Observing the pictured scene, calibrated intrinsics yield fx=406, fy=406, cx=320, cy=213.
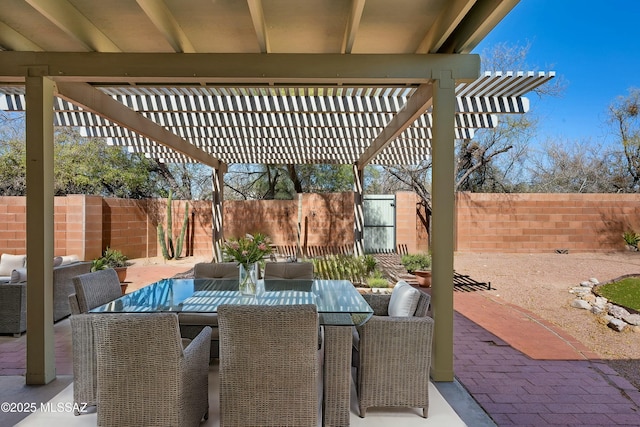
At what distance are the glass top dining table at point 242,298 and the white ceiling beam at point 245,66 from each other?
6.20 feet

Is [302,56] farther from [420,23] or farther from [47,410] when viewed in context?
[47,410]

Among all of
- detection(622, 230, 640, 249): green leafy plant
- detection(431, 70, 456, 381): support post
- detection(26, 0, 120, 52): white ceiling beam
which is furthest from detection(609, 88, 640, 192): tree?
detection(26, 0, 120, 52): white ceiling beam

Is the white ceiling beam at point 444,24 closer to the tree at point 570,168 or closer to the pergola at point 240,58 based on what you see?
the pergola at point 240,58

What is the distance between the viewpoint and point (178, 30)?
3379 mm

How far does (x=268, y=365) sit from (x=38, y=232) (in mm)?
2409

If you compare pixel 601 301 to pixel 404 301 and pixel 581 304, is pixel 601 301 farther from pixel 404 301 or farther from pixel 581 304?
pixel 404 301

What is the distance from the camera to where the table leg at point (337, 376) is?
2637 mm

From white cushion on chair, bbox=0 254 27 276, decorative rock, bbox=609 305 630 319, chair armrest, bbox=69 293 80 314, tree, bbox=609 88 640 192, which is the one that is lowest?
decorative rock, bbox=609 305 630 319

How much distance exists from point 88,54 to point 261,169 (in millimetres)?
13056

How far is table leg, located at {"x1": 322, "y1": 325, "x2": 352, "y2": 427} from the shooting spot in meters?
2.64

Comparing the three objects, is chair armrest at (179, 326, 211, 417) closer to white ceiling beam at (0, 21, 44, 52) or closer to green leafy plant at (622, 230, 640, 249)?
white ceiling beam at (0, 21, 44, 52)

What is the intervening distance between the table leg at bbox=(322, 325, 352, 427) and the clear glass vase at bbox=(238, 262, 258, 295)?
3.85 ft

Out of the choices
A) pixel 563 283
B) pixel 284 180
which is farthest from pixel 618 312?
pixel 284 180

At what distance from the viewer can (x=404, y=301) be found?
313 centimetres
